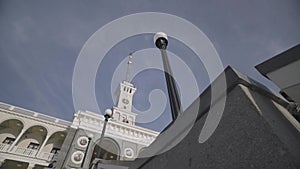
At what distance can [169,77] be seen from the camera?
4684 mm

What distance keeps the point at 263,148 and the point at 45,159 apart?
20.1 meters

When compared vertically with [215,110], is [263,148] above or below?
below

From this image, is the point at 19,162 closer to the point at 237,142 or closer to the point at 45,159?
the point at 45,159

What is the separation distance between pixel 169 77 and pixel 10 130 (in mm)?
22432

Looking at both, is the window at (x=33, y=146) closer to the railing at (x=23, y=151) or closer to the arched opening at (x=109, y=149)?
the railing at (x=23, y=151)

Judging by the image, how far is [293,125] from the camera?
1023 millimetres

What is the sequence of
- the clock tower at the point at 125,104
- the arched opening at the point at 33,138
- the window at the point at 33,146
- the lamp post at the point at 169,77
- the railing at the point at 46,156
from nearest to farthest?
the lamp post at the point at 169,77
the railing at the point at 46,156
the arched opening at the point at 33,138
the window at the point at 33,146
the clock tower at the point at 125,104

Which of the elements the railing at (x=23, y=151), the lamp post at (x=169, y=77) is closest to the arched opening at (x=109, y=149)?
the railing at (x=23, y=151)

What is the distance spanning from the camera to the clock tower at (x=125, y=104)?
82.2ft

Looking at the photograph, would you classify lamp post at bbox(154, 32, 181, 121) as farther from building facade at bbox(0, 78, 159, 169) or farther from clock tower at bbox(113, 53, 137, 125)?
clock tower at bbox(113, 53, 137, 125)

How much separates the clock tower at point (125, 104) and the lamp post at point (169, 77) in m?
20.0

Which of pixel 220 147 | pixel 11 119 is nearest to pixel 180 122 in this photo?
pixel 220 147

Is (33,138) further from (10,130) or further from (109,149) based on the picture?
(109,149)

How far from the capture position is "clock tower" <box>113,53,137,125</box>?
25052mm
